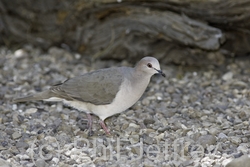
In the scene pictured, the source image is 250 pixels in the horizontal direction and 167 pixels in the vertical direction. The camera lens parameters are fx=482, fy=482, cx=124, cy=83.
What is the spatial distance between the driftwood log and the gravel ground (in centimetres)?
26

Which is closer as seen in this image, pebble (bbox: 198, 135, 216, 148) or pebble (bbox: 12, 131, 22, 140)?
pebble (bbox: 198, 135, 216, 148)

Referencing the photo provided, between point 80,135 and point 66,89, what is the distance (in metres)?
0.57

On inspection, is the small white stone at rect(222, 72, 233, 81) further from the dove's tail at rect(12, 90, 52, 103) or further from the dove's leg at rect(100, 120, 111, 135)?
the dove's tail at rect(12, 90, 52, 103)

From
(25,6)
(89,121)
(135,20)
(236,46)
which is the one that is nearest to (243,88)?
(236,46)

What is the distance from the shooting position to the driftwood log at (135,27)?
6.34 meters

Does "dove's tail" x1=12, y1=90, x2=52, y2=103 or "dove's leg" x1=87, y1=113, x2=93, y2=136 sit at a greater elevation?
"dove's tail" x1=12, y1=90, x2=52, y2=103

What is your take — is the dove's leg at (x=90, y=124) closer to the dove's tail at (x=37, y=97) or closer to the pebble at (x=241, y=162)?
the dove's tail at (x=37, y=97)

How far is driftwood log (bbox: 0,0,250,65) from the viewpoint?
6336 mm

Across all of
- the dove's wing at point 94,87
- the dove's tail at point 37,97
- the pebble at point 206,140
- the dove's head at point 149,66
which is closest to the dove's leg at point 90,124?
the dove's wing at point 94,87

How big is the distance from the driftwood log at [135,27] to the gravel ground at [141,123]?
26 cm

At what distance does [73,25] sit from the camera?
739 centimetres

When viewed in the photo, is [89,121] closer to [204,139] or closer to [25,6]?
[204,139]

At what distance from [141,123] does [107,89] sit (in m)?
0.62

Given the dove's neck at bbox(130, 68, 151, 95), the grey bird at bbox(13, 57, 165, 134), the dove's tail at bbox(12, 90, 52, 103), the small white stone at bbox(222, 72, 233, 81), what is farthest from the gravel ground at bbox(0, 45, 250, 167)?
the dove's neck at bbox(130, 68, 151, 95)
